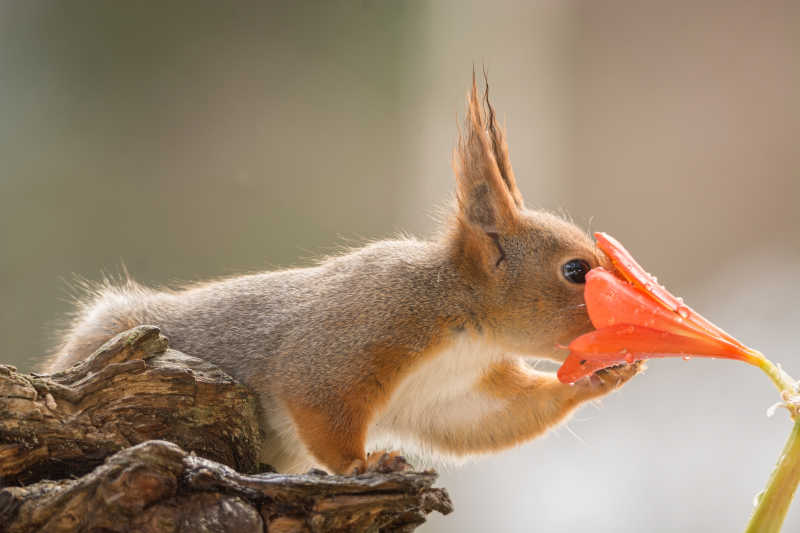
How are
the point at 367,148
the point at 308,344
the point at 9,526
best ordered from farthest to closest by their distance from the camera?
the point at 367,148, the point at 308,344, the point at 9,526

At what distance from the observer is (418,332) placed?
156 cm

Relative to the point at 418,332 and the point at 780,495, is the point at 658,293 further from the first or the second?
the point at 418,332

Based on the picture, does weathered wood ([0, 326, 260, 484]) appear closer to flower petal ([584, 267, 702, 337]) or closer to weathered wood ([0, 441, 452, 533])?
weathered wood ([0, 441, 452, 533])

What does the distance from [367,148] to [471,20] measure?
559 mm

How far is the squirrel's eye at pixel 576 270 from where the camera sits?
158cm

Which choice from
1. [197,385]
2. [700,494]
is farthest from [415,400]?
[700,494]

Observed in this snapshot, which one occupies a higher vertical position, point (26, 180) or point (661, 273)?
point (661, 273)

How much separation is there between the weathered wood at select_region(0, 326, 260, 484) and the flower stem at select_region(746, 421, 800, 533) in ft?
2.91

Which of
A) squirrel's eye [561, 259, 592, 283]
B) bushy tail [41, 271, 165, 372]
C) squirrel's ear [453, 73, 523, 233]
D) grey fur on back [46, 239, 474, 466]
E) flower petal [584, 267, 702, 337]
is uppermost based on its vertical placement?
squirrel's ear [453, 73, 523, 233]

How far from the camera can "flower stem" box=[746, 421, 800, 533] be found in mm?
1157

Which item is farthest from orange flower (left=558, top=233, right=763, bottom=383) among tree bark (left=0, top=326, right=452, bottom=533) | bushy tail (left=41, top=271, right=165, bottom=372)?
bushy tail (left=41, top=271, right=165, bottom=372)

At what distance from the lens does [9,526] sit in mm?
1079

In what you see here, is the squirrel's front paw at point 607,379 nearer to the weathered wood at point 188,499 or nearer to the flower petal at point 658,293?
the flower petal at point 658,293

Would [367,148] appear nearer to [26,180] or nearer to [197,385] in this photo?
[26,180]
